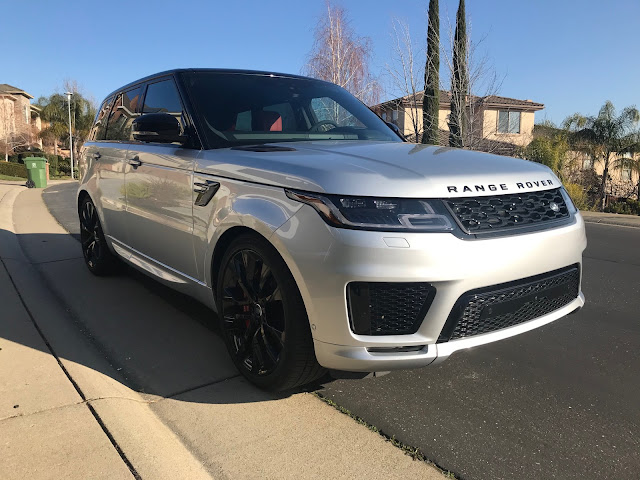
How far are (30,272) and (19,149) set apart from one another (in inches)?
1935

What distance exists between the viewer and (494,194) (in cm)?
239

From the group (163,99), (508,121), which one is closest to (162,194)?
(163,99)

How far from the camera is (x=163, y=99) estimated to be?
3820 millimetres

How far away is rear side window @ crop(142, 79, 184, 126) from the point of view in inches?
139

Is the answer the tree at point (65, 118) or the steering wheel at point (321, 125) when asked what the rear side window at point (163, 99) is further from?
the tree at point (65, 118)

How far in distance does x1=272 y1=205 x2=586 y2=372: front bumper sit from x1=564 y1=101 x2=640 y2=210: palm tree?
28.7 m

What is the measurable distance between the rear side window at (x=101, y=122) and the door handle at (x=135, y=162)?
1311mm

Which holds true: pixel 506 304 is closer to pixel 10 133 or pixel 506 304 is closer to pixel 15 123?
pixel 10 133

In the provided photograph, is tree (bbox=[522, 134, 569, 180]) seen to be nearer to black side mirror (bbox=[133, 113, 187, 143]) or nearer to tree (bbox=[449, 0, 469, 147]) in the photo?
tree (bbox=[449, 0, 469, 147])

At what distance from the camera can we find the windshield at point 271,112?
10.9ft

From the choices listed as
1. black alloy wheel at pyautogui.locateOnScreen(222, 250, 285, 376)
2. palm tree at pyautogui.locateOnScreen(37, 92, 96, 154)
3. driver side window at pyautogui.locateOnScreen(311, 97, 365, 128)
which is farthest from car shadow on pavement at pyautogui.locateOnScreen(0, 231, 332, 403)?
palm tree at pyautogui.locateOnScreen(37, 92, 96, 154)

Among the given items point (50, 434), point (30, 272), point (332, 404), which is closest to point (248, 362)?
point (332, 404)

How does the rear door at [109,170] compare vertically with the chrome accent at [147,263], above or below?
above

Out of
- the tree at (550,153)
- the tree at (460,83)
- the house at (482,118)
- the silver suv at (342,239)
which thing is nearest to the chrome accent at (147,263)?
the silver suv at (342,239)
